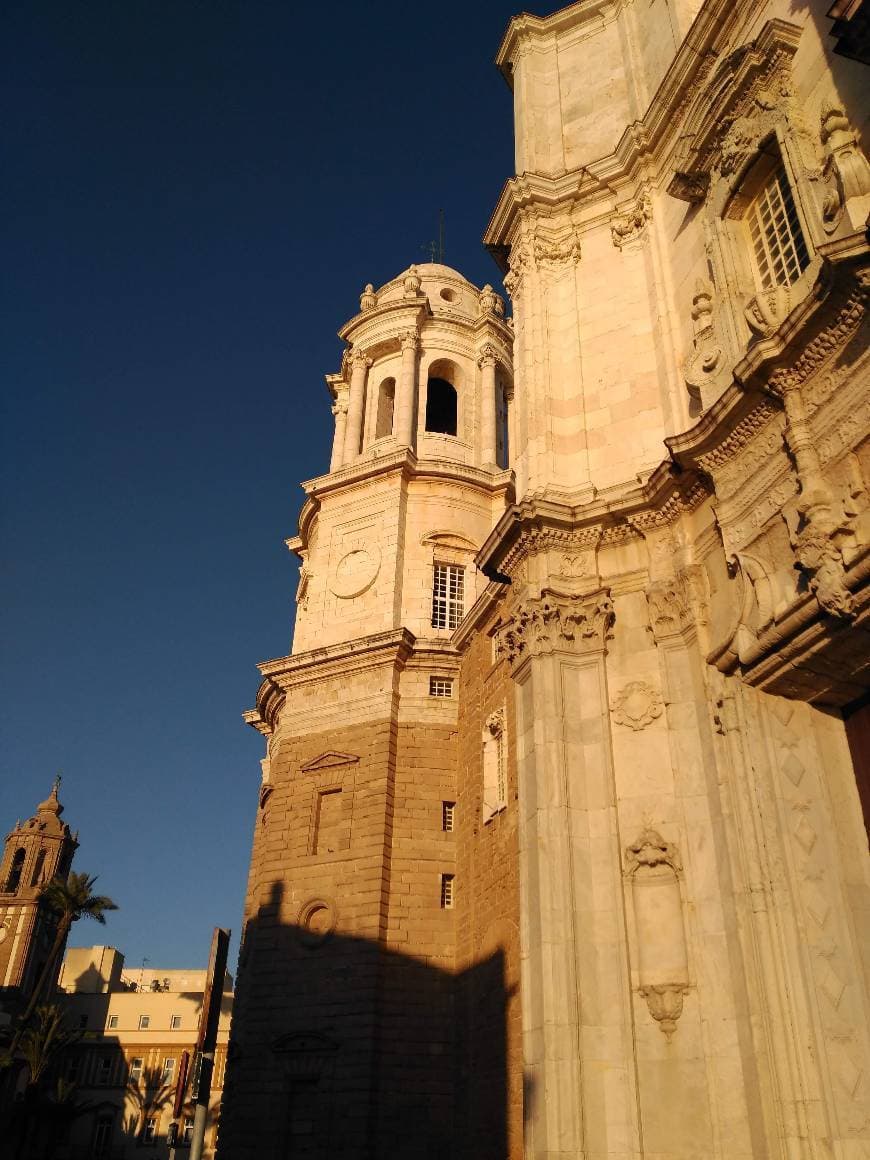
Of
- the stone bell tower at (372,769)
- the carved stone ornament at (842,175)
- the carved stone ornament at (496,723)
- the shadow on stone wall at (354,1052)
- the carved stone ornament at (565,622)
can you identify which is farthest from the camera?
the carved stone ornament at (496,723)

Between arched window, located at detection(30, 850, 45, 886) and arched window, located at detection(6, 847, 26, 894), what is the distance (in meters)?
1.00

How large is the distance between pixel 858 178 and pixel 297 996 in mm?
20026

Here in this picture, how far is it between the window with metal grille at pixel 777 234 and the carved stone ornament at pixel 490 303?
21.8 m

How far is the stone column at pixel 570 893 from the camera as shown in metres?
11.9

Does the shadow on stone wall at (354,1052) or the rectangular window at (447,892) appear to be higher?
the rectangular window at (447,892)

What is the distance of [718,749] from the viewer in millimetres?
13008

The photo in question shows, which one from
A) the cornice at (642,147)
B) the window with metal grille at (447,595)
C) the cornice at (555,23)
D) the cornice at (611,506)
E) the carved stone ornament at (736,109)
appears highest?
the cornice at (555,23)

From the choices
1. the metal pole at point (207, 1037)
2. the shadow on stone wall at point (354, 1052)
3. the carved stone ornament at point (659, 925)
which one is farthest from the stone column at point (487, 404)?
the metal pole at point (207, 1037)

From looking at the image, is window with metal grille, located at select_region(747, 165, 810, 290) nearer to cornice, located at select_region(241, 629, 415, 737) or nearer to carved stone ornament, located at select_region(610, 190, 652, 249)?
carved stone ornament, located at select_region(610, 190, 652, 249)

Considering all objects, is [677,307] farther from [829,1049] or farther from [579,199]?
[829,1049]

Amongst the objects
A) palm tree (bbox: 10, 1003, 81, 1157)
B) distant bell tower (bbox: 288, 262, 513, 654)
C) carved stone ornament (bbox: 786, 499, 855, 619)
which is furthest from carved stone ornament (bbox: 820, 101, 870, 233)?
palm tree (bbox: 10, 1003, 81, 1157)

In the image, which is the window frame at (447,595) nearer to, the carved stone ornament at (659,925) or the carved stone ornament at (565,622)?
the carved stone ornament at (565,622)

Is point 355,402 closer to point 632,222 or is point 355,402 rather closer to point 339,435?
point 339,435

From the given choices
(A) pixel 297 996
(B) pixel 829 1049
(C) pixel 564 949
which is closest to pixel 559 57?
(C) pixel 564 949
